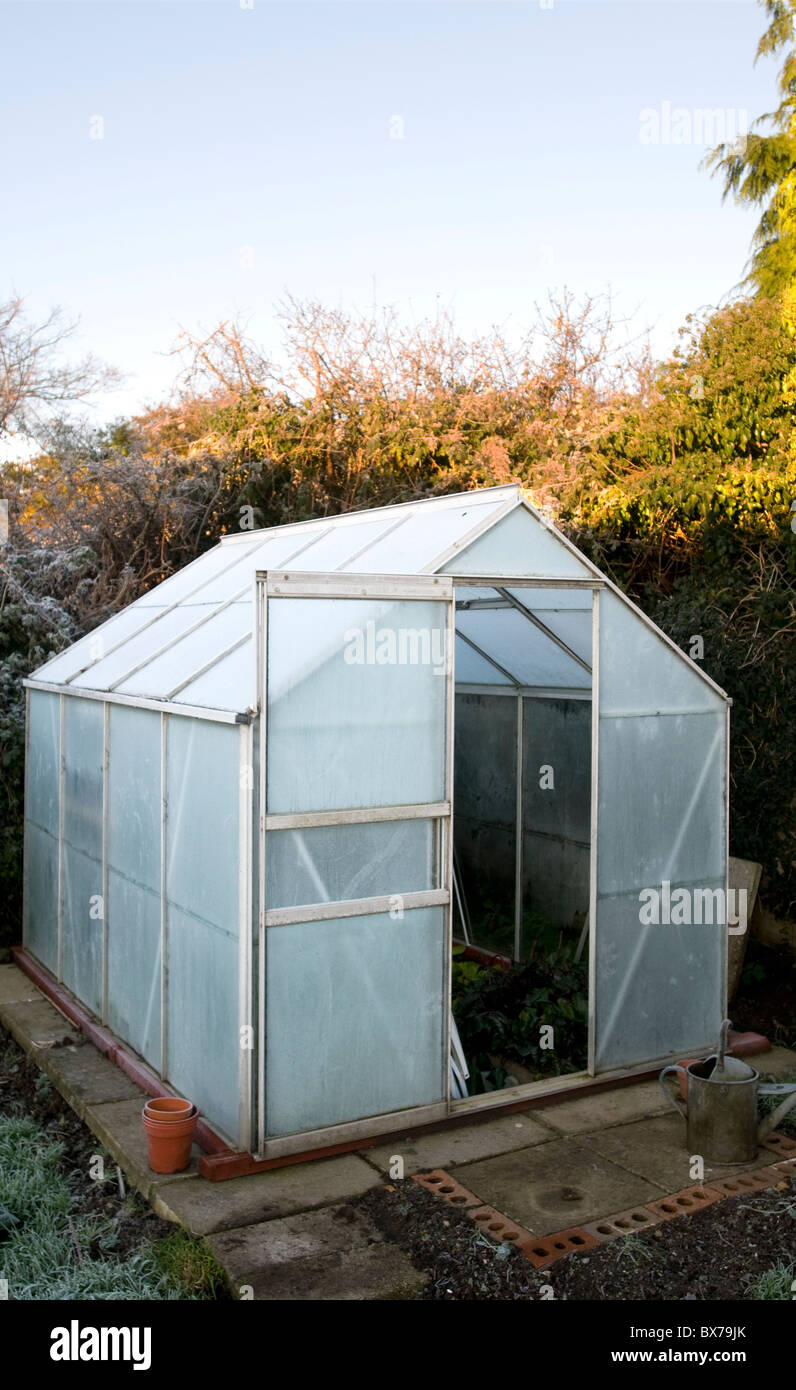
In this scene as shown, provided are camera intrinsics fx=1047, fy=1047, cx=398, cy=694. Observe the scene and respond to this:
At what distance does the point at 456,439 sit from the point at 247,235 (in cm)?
394

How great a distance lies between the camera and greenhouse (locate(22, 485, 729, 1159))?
489 centimetres

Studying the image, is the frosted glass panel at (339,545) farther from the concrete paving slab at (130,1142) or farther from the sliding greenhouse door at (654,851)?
the concrete paving slab at (130,1142)

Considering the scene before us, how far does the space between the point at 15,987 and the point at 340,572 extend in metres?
4.71

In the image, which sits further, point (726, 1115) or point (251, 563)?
point (251, 563)

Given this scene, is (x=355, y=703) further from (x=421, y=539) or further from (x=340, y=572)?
(x=421, y=539)

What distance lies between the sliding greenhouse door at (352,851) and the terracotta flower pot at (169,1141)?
0.34 metres

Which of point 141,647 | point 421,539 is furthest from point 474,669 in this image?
point 421,539

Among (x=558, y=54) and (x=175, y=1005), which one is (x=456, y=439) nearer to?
(x=558, y=54)

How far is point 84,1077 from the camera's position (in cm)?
602

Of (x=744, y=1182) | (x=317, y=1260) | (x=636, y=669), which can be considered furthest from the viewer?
(x=636, y=669)

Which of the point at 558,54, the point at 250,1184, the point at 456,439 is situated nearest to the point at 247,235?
the point at 558,54

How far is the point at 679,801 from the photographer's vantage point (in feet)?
20.1

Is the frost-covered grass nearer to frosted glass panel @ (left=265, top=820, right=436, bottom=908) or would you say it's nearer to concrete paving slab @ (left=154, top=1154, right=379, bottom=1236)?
concrete paving slab @ (left=154, top=1154, right=379, bottom=1236)

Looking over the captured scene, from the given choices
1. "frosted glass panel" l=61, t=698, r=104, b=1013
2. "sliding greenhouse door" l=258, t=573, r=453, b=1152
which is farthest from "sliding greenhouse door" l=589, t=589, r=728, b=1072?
"frosted glass panel" l=61, t=698, r=104, b=1013
